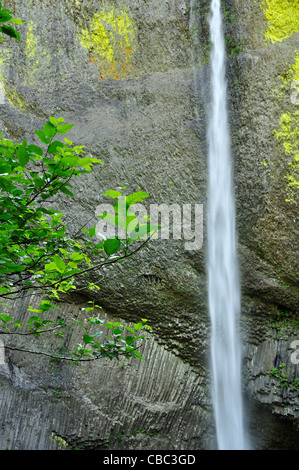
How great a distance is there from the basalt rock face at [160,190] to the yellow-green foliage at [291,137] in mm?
27

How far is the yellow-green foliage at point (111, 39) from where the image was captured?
6766 mm

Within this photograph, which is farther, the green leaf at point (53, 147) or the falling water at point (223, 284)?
the falling water at point (223, 284)

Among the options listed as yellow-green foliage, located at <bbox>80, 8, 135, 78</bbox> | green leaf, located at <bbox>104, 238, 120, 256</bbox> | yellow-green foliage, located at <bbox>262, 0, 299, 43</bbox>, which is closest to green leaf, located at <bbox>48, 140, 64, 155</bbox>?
green leaf, located at <bbox>104, 238, 120, 256</bbox>

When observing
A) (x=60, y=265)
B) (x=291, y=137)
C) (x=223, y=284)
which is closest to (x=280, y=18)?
(x=291, y=137)

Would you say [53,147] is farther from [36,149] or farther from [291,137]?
[291,137]

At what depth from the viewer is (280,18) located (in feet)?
21.0

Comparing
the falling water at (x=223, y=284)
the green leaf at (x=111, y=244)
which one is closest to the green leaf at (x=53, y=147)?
the green leaf at (x=111, y=244)

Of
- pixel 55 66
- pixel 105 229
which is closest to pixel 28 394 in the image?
pixel 105 229

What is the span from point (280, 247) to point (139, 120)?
2.64 metres

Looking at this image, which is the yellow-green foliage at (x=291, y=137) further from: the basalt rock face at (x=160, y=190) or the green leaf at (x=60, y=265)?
the green leaf at (x=60, y=265)

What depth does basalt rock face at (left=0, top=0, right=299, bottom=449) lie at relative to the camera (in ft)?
17.1

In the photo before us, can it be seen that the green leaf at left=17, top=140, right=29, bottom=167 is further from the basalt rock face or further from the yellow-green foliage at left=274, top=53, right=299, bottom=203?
the yellow-green foliage at left=274, top=53, right=299, bottom=203

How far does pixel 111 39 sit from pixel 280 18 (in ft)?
8.39

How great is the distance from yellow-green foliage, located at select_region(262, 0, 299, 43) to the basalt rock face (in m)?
0.11
